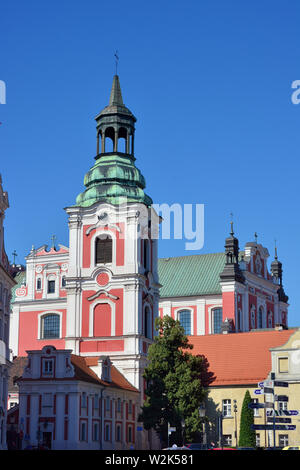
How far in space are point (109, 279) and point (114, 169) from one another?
882 centimetres

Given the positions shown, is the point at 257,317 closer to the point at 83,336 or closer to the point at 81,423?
the point at 83,336

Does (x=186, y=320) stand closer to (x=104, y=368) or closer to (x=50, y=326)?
(x=50, y=326)

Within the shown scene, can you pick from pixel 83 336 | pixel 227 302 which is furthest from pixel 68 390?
pixel 227 302

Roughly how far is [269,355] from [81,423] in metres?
15.6

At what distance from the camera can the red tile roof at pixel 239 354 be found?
61031 mm


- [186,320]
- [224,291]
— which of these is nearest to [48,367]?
[224,291]

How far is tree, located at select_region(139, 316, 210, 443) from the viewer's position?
5572 cm

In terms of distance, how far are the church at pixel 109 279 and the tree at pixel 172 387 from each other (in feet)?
17.2

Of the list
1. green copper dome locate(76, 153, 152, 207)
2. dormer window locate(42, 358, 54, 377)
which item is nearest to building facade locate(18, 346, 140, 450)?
dormer window locate(42, 358, 54, 377)

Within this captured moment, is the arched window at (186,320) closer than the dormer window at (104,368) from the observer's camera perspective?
No

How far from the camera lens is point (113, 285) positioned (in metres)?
64.9

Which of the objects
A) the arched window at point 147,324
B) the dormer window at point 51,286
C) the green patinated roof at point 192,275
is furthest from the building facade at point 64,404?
the green patinated roof at point 192,275

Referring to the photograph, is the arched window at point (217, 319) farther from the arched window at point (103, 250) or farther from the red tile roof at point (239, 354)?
the arched window at point (103, 250)

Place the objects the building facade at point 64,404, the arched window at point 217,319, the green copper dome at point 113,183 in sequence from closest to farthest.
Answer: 1. the building facade at point 64,404
2. the green copper dome at point 113,183
3. the arched window at point 217,319
